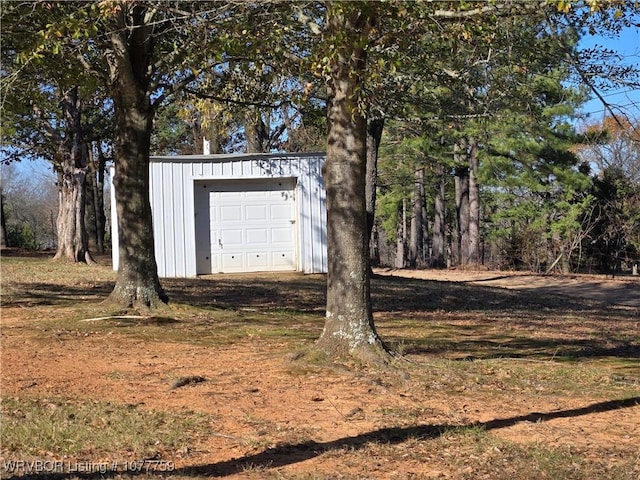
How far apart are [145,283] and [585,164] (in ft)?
76.6

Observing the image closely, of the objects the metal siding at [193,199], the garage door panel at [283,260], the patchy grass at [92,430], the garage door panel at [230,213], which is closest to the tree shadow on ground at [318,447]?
the patchy grass at [92,430]

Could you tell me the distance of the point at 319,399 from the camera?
613 centimetres

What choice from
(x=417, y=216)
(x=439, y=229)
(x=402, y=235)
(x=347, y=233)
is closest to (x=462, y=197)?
(x=439, y=229)

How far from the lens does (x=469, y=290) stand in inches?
672

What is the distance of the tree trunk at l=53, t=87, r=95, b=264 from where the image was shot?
2011 cm

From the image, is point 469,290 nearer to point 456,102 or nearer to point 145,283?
point 456,102

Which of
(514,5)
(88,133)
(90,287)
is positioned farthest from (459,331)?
(88,133)

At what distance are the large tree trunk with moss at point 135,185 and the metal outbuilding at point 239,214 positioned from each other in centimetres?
720

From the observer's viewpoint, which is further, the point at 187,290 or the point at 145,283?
the point at 187,290

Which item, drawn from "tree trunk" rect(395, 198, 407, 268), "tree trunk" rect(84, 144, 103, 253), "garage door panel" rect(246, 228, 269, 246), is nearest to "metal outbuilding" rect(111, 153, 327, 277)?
"garage door panel" rect(246, 228, 269, 246)

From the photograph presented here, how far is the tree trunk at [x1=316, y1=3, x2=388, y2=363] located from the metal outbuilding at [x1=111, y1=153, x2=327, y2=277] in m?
10.8

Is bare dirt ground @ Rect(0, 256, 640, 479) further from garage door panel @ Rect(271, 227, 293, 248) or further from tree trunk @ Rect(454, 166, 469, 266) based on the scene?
tree trunk @ Rect(454, 166, 469, 266)

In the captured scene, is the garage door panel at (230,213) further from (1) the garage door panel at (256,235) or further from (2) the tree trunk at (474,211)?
(2) the tree trunk at (474,211)

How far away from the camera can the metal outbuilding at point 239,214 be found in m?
17.7
